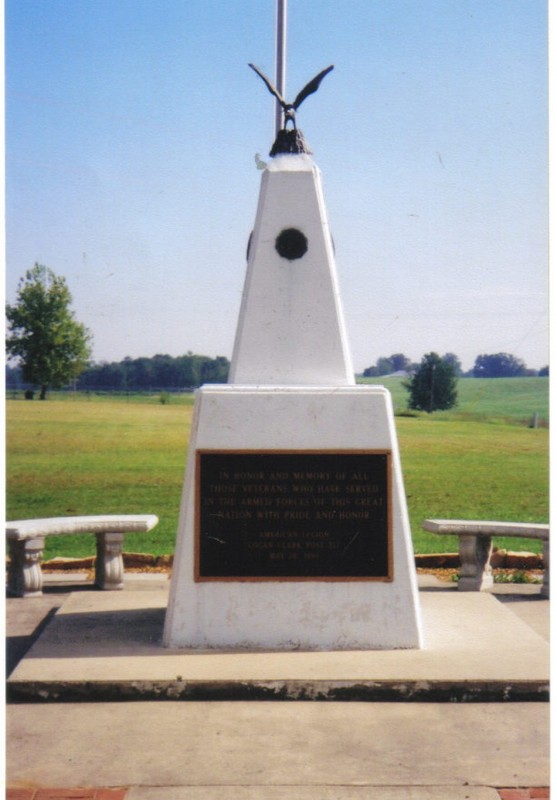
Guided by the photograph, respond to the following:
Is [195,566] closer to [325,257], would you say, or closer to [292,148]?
[325,257]

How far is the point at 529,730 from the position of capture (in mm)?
4562

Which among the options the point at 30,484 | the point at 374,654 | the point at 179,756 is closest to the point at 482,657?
the point at 374,654

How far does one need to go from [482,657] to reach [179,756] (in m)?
2.03

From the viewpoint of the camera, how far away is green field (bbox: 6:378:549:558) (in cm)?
1402

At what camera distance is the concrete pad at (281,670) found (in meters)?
4.95

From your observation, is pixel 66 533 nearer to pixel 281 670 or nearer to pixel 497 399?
pixel 281 670

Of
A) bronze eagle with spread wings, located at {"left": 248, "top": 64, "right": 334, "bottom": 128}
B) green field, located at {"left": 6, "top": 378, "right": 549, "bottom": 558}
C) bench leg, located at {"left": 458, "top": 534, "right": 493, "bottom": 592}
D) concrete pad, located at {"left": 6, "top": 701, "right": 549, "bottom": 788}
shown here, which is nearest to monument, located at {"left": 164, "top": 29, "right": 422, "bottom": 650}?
concrete pad, located at {"left": 6, "top": 701, "right": 549, "bottom": 788}

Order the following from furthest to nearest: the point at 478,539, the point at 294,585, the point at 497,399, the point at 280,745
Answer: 1. the point at 497,399
2. the point at 478,539
3. the point at 294,585
4. the point at 280,745

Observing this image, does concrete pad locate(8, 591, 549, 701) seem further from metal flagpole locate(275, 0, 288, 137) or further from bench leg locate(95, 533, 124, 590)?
metal flagpole locate(275, 0, 288, 137)

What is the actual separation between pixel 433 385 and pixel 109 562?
26.7ft

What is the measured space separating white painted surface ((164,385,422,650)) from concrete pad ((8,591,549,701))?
129 millimetres

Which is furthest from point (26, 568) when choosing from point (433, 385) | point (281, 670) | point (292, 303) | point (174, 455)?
point (433, 385)

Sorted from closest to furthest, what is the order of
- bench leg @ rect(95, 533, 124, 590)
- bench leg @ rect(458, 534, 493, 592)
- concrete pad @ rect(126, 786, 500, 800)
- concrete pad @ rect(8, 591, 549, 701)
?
concrete pad @ rect(126, 786, 500, 800)
concrete pad @ rect(8, 591, 549, 701)
bench leg @ rect(95, 533, 124, 590)
bench leg @ rect(458, 534, 493, 592)

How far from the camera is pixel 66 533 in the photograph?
7930 millimetres
